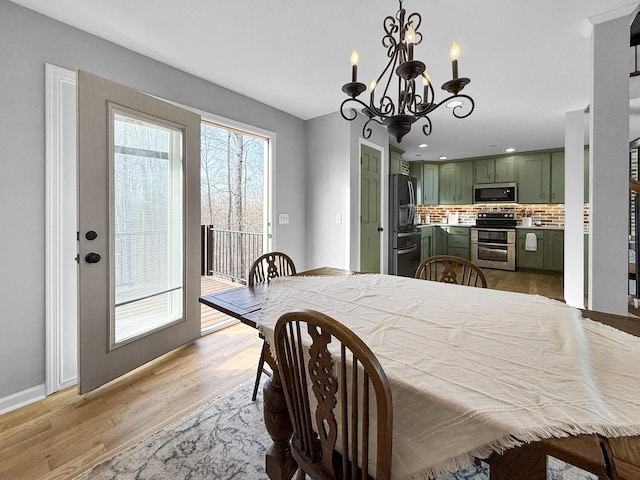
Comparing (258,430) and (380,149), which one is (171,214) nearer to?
(258,430)

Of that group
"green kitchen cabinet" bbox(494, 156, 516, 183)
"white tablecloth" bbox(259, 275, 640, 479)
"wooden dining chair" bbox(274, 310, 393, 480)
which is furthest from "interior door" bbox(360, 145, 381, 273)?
"green kitchen cabinet" bbox(494, 156, 516, 183)

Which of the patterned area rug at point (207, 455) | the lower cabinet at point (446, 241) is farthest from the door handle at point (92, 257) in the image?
the lower cabinet at point (446, 241)

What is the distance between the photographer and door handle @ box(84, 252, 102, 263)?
1.90 m

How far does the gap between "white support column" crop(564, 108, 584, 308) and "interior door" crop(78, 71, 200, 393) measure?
148 inches

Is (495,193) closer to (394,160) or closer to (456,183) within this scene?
(456,183)

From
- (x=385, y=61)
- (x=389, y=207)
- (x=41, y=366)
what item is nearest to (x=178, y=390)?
(x=41, y=366)

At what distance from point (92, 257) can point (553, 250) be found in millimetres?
6741

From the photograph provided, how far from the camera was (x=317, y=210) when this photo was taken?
380 centimetres

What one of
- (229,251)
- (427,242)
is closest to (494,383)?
(229,251)

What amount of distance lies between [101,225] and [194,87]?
4.77 ft

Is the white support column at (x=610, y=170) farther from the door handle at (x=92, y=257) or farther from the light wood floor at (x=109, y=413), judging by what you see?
the door handle at (x=92, y=257)

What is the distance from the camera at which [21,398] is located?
1871mm

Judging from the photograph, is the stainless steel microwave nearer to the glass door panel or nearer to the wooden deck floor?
the wooden deck floor

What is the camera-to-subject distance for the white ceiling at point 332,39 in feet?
5.92
